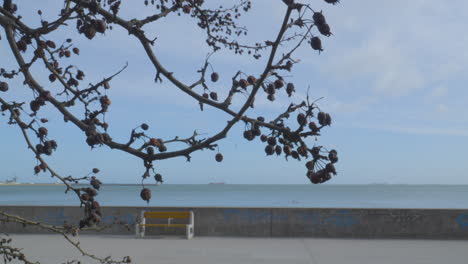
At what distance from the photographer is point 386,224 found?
45.5 feet

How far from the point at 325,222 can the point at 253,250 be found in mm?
3480

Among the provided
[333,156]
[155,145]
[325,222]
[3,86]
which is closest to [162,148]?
[155,145]

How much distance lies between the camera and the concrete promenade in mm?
9906

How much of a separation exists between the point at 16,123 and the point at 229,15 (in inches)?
64.2

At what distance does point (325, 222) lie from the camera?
13984 mm

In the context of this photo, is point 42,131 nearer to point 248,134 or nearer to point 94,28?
point 94,28

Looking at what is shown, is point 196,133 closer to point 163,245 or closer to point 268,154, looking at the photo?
point 268,154

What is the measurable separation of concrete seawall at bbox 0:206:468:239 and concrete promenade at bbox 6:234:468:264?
1.83 feet

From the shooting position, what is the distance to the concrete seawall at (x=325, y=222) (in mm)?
13758

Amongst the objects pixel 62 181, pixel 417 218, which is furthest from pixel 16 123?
pixel 417 218

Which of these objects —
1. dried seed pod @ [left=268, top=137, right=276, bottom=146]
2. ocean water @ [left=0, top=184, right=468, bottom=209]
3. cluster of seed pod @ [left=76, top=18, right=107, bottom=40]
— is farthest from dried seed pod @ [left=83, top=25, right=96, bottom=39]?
ocean water @ [left=0, top=184, right=468, bottom=209]

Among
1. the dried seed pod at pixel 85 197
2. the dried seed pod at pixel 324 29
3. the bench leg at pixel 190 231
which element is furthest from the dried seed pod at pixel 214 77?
the bench leg at pixel 190 231

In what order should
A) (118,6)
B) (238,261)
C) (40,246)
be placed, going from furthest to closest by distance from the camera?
(40,246) < (238,261) < (118,6)

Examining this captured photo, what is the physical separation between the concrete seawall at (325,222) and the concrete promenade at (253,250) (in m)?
0.56
